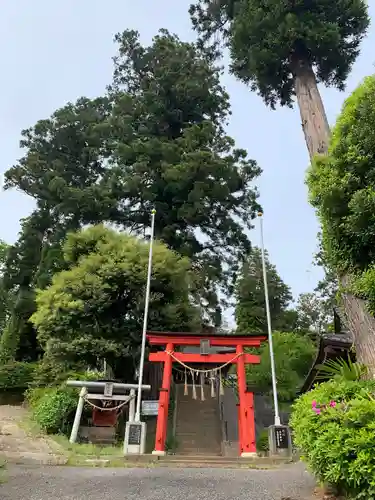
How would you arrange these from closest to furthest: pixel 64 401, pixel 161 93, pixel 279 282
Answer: pixel 64 401, pixel 161 93, pixel 279 282

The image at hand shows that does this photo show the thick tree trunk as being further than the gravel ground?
Yes

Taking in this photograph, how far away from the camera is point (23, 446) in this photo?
9.58m

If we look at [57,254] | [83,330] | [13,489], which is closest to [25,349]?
[57,254]

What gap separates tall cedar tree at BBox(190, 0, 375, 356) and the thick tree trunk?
2cm

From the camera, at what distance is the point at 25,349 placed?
1945 centimetres

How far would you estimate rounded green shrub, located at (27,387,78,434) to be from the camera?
11883mm

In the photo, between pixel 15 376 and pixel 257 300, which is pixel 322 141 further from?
pixel 257 300

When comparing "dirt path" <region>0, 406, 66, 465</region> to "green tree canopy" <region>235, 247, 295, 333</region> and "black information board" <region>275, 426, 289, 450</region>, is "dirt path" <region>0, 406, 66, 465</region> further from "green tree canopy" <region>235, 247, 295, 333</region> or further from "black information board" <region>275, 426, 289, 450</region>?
"green tree canopy" <region>235, 247, 295, 333</region>

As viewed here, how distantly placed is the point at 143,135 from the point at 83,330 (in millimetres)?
10343

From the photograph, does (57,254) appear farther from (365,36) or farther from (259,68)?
(365,36)

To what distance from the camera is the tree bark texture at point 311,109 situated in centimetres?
860

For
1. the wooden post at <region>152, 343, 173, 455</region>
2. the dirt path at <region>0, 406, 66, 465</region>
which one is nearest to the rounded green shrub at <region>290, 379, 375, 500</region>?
the dirt path at <region>0, 406, 66, 465</region>

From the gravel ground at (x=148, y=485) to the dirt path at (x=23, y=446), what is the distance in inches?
54.0

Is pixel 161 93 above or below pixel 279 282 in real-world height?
above
